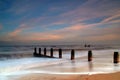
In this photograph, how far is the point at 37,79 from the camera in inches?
294

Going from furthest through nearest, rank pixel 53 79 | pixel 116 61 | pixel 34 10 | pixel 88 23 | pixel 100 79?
pixel 88 23
pixel 34 10
pixel 116 61
pixel 53 79
pixel 100 79

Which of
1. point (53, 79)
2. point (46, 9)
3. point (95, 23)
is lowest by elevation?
point (53, 79)

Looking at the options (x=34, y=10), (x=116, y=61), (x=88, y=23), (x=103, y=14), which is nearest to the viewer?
(x=116, y=61)

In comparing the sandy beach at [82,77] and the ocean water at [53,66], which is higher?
the sandy beach at [82,77]

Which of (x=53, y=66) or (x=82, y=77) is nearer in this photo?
(x=82, y=77)

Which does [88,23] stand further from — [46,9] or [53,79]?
[53,79]

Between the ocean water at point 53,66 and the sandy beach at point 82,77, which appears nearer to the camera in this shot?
the sandy beach at point 82,77

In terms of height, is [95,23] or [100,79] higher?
[95,23]

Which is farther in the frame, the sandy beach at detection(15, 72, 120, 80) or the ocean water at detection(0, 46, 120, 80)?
the ocean water at detection(0, 46, 120, 80)

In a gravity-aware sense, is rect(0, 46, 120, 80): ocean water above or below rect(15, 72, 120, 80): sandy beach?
below

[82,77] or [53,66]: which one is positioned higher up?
[82,77]

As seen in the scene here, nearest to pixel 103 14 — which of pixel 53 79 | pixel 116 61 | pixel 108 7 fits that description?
pixel 108 7

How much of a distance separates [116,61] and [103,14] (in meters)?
4.36

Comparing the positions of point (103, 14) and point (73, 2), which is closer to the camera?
point (73, 2)
